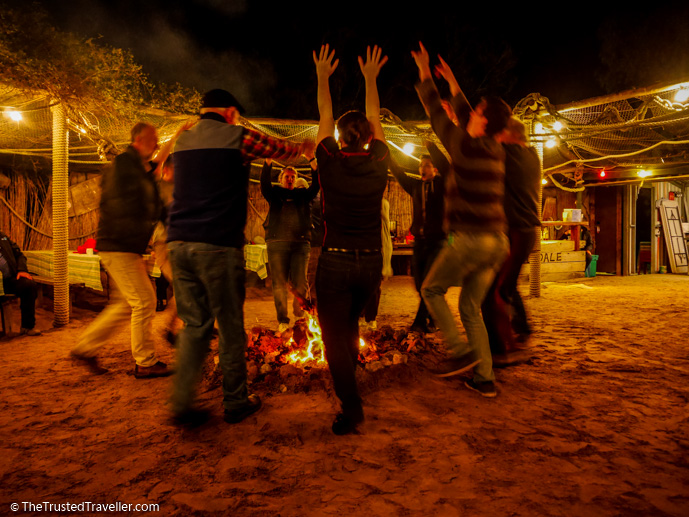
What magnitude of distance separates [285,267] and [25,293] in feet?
11.6

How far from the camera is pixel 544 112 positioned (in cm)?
866

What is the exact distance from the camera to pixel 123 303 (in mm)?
3857

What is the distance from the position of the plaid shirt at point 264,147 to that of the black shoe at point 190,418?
169cm

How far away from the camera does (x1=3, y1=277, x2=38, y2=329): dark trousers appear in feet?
18.8

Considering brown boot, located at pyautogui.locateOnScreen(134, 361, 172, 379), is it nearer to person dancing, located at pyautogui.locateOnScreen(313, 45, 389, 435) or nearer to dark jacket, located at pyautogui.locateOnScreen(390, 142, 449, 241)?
person dancing, located at pyautogui.locateOnScreen(313, 45, 389, 435)

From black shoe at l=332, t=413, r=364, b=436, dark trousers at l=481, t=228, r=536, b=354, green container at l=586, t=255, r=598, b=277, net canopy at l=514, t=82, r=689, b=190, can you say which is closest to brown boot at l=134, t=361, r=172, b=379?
black shoe at l=332, t=413, r=364, b=436

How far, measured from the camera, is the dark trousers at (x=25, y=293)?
225 inches

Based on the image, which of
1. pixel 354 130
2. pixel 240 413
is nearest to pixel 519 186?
pixel 354 130

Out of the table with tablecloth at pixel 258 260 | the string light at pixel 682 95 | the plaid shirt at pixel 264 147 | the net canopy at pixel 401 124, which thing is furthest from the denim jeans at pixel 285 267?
the string light at pixel 682 95

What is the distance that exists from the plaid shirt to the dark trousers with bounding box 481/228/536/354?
2.19m

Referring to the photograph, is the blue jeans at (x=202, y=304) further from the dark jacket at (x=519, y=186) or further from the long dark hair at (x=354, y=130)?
the dark jacket at (x=519, y=186)

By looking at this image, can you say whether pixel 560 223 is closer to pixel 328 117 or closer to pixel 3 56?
pixel 328 117

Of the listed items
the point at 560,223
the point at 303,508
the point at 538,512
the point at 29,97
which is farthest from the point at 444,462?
the point at 560,223

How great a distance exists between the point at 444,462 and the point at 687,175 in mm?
13651
